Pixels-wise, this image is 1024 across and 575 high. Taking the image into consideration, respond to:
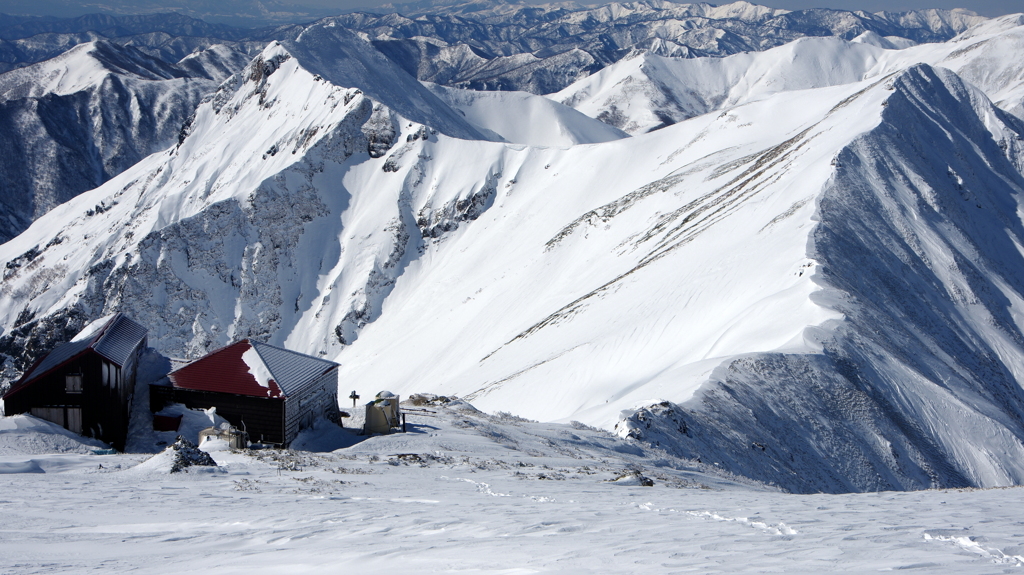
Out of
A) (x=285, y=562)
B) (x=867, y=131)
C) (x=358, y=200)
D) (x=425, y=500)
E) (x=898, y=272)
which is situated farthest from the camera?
(x=358, y=200)

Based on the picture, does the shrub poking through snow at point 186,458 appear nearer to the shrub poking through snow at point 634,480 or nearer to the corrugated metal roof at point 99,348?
the shrub poking through snow at point 634,480

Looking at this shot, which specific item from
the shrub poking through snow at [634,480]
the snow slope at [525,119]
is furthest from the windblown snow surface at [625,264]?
the snow slope at [525,119]

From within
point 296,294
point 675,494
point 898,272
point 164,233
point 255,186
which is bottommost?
point 675,494

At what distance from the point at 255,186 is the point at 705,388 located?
65633 millimetres

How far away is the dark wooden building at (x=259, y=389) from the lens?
66.0 feet

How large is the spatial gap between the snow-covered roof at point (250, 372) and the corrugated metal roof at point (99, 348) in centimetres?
188

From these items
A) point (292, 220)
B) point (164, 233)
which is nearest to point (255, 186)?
point (292, 220)

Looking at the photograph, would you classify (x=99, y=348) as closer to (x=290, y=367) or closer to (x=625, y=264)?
(x=290, y=367)

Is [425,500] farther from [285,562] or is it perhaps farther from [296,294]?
[296,294]

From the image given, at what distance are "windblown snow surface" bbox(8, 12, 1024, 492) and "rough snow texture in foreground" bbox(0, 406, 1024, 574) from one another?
7.95 meters

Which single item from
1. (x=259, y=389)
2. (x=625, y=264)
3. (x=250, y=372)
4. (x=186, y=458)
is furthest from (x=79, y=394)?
(x=625, y=264)

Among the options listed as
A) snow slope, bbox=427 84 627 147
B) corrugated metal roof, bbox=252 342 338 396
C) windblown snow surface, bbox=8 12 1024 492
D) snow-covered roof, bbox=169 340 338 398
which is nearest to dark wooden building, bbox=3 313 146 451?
snow-covered roof, bbox=169 340 338 398

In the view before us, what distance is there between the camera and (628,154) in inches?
2859

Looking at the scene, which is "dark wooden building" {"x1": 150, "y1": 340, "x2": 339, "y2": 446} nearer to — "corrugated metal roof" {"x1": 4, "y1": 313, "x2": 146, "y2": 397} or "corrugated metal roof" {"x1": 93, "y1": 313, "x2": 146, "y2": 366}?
"corrugated metal roof" {"x1": 93, "y1": 313, "x2": 146, "y2": 366}
